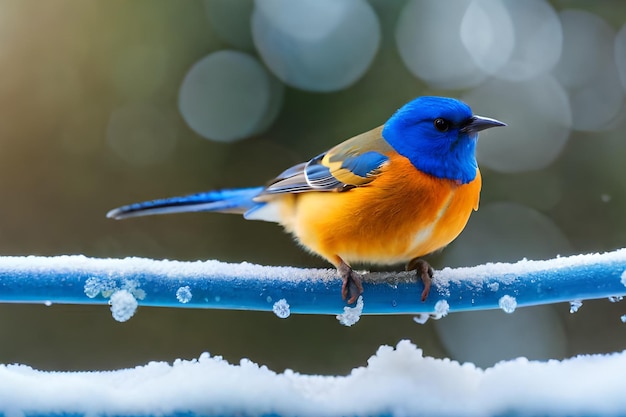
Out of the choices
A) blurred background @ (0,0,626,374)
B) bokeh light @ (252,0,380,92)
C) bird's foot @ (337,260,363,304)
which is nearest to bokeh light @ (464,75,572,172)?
blurred background @ (0,0,626,374)

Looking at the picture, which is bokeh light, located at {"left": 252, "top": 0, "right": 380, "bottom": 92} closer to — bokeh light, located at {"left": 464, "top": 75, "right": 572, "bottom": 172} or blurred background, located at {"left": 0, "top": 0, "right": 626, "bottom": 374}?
blurred background, located at {"left": 0, "top": 0, "right": 626, "bottom": 374}

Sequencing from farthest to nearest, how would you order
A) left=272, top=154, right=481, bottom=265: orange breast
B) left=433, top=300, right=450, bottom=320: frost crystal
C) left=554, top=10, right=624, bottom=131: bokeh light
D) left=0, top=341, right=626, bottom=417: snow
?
left=554, top=10, right=624, bottom=131: bokeh light < left=272, top=154, right=481, bottom=265: orange breast < left=433, top=300, right=450, bottom=320: frost crystal < left=0, top=341, right=626, bottom=417: snow

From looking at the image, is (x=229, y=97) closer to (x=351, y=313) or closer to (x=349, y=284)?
(x=349, y=284)

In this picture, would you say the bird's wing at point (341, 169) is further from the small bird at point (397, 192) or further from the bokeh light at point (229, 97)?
the bokeh light at point (229, 97)

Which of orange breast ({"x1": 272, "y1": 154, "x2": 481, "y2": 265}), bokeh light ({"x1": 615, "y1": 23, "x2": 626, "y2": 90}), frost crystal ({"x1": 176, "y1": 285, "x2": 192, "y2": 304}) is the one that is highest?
bokeh light ({"x1": 615, "y1": 23, "x2": 626, "y2": 90})

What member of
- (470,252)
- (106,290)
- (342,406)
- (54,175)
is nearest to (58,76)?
(54,175)

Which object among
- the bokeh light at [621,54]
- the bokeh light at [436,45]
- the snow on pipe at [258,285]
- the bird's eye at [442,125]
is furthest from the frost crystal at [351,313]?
the bokeh light at [621,54]
